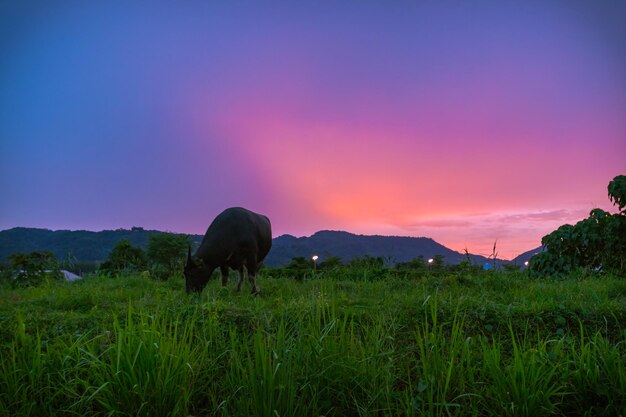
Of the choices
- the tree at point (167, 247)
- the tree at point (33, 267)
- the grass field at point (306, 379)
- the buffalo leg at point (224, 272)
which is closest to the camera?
the grass field at point (306, 379)

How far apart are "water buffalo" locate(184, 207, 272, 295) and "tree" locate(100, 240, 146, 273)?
5.92m

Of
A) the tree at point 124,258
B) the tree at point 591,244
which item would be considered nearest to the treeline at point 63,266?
the tree at point 124,258

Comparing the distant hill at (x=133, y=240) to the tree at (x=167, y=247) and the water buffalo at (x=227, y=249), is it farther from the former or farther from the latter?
the water buffalo at (x=227, y=249)

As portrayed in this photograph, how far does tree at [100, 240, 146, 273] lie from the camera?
14.2m

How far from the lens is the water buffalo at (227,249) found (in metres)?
8.38

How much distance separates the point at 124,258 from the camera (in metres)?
14.6

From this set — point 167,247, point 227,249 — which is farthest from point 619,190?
point 167,247

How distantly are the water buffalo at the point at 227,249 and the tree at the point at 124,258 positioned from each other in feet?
19.4

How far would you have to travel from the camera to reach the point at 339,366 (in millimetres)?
3127

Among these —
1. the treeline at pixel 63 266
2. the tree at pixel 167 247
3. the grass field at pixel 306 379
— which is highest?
the tree at pixel 167 247

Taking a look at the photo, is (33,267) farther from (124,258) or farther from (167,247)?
(167,247)

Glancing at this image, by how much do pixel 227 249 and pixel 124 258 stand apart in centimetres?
743

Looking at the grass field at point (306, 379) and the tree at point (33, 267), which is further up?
the tree at point (33, 267)

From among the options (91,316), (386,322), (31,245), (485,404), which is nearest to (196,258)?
(91,316)
